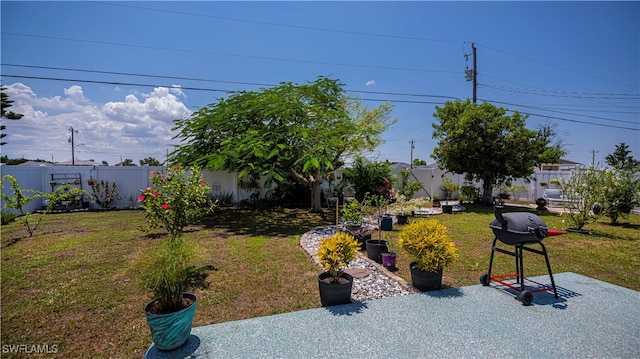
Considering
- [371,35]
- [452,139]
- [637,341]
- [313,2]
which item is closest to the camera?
[637,341]

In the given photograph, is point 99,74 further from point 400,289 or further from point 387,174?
point 400,289

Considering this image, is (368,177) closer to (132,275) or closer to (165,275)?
(132,275)

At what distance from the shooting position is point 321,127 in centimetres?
955

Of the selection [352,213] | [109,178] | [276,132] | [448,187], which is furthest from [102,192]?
[448,187]

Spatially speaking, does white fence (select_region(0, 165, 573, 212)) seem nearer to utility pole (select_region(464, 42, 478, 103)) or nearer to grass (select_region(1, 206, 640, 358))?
grass (select_region(1, 206, 640, 358))

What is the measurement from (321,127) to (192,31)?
215 inches

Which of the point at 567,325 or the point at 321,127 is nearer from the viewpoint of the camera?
the point at 567,325

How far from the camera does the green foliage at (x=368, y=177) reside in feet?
36.4

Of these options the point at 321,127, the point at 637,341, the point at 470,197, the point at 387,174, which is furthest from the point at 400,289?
the point at 470,197

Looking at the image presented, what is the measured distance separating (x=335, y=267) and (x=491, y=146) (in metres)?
12.8

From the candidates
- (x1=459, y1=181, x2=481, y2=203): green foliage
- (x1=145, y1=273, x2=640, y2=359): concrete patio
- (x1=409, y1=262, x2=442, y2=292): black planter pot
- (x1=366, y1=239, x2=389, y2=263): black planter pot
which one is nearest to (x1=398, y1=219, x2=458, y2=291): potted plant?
(x1=409, y1=262, x2=442, y2=292): black planter pot

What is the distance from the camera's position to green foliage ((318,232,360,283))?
3.39m

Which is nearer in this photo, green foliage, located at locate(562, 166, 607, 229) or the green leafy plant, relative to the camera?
the green leafy plant

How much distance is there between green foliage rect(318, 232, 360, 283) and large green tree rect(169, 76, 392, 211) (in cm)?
468
